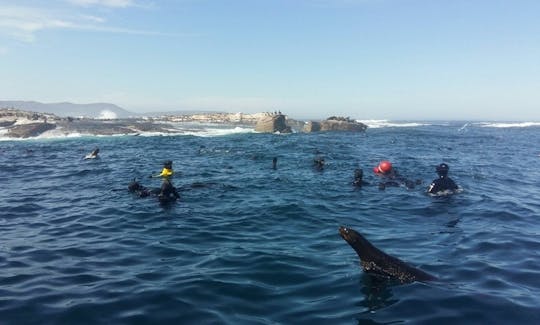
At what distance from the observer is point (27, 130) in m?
46.3

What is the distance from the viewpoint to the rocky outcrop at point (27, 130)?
4550cm

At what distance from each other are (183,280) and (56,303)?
211 centimetres

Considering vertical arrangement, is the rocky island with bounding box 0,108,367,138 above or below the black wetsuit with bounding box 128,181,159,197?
above

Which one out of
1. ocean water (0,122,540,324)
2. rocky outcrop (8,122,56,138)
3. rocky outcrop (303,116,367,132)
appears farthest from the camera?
rocky outcrop (303,116,367,132)

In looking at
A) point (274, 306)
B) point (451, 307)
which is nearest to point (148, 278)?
point (274, 306)

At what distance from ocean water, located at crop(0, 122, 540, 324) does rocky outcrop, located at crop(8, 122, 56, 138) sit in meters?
26.9

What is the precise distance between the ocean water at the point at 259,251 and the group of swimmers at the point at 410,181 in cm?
49

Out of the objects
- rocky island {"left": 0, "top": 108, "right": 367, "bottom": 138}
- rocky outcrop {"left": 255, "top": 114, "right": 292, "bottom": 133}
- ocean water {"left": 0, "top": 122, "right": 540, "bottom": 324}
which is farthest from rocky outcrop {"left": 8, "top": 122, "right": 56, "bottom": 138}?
ocean water {"left": 0, "top": 122, "right": 540, "bottom": 324}

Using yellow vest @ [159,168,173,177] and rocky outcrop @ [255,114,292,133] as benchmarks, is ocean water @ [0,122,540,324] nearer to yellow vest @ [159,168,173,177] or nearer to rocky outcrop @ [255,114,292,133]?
yellow vest @ [159,168,173,177]

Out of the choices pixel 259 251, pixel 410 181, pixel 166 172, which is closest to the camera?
pixel 259 251

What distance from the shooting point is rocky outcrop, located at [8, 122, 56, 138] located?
1791 inches

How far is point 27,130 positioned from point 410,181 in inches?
1639

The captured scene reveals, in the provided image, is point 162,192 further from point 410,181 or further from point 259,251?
point 410,181

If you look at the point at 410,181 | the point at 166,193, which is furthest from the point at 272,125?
the point at 166,193
